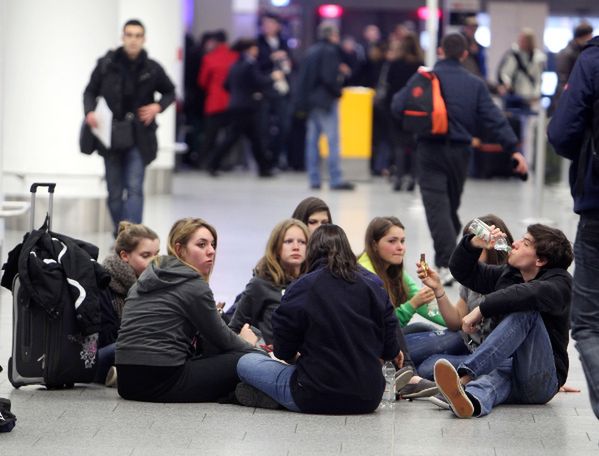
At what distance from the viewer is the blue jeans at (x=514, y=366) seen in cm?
685

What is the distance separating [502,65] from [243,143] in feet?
17.4

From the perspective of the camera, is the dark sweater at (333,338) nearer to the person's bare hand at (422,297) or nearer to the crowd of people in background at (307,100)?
the person's bare hand at (422,297)

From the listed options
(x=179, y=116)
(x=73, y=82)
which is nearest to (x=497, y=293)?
(x=73, y=82)

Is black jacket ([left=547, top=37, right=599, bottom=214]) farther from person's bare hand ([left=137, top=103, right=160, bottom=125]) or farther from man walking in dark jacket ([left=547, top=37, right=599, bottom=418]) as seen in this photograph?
person's bare hand ([left=137, top=103, right=160, bottom=125])

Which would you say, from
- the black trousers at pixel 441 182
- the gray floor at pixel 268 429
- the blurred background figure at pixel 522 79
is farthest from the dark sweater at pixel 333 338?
the blurred background figure at pixel 522 79

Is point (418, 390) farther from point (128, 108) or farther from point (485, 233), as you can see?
point (128, 108)

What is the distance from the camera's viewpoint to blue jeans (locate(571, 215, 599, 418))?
590cm

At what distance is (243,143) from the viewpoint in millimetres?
25766

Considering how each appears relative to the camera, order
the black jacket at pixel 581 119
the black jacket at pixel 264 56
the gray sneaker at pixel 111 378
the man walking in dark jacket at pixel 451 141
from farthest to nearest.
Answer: the black jacket at pixel 264 56 < the man walking in dark jacket at pixel 451 141 < the gray sneaker at pixel 111 378 < the black jacket at pixel 581 119

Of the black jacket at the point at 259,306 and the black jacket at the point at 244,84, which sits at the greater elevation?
the black jacket at the point at 244,84

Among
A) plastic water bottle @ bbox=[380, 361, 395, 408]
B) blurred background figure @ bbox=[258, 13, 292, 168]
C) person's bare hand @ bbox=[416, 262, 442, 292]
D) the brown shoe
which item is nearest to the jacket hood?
plastic water bottle @ bbox=[380, 361, 395, 408]

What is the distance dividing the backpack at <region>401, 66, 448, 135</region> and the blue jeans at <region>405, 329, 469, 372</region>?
127 inches

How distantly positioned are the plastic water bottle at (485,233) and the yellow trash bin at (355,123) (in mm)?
15367

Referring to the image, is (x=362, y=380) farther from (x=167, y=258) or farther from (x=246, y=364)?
(x=167, y=258)
